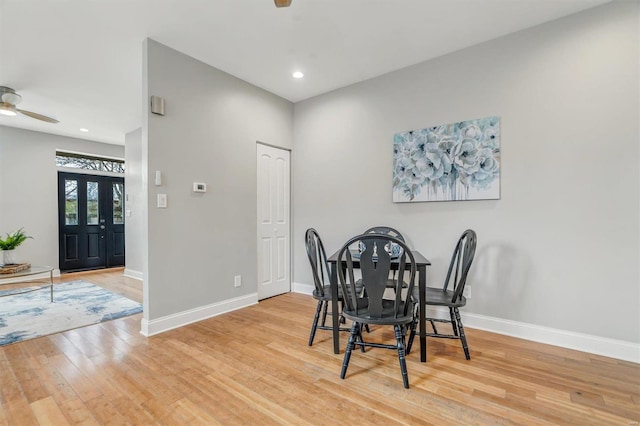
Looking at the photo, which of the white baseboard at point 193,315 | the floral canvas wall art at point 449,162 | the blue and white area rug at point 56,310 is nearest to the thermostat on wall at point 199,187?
the white baseboard at point 193,315

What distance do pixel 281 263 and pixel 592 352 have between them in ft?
10.7

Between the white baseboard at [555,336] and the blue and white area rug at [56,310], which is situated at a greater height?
the white baseboard at [555,336]

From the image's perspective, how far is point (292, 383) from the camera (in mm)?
1901

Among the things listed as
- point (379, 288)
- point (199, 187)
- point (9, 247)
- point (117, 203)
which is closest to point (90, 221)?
point (117, 203)

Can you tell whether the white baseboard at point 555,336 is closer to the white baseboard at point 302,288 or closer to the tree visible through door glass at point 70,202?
the white baseboard at point 302,288

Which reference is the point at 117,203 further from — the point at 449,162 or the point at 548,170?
the point at 548,170

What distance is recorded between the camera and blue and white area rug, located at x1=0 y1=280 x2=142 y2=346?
2.86 metres

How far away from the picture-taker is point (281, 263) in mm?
4148

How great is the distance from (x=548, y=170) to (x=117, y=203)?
7.53 metres

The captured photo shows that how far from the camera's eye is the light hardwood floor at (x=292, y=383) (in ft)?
5.24

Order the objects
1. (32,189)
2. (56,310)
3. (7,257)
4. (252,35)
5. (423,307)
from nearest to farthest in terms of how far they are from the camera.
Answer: (423,307) < (252,35) < (56,310) < (7,257) < (32,189)

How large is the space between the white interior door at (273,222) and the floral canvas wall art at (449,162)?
63.6 inches

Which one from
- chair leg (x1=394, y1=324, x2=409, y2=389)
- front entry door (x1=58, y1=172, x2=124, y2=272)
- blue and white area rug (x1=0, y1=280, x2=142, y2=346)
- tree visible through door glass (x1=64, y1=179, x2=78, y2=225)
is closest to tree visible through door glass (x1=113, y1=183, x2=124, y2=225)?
front entry door (x1=58, y1=172, x2=124, y2=272)

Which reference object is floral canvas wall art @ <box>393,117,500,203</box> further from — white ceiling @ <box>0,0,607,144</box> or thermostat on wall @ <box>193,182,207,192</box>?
thermostat on wall @ <box>193,182,207,192</box>
